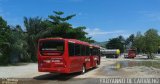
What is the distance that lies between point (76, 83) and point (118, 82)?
7.65 feet

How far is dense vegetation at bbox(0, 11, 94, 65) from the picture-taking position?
138 ft

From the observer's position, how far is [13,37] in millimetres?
42156

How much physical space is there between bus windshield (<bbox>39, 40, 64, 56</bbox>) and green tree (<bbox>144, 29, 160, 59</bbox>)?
68.9 meters

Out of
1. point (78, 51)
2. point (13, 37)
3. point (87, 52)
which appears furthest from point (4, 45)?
point (78, 51)

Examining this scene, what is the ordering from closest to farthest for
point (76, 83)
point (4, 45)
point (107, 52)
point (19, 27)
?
point (76, 83) < point (4, 45) < point (19, 27) < point (107, 52)

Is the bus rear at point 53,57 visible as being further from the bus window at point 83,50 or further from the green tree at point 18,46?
the green tree at point 18,46

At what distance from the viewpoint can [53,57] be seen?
23.0m

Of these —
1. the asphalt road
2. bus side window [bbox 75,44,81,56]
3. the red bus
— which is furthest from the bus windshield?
bus side window [bbox 75,44,81,56]

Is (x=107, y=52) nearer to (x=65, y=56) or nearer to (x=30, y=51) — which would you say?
(x=30, y=51)

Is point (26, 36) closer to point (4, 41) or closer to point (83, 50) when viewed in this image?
point (4, 41)

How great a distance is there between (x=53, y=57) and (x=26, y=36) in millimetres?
24669

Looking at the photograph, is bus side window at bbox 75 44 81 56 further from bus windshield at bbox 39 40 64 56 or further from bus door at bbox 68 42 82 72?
bus windshield at bbox 39 40 64 56

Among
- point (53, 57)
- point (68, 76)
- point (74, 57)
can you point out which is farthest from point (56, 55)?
point (68, 76)

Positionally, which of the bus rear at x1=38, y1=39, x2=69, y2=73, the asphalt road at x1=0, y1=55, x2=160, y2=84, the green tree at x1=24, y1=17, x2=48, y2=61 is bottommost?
the asphalt road at x1=0, y1=55, x2=160, y2=84
